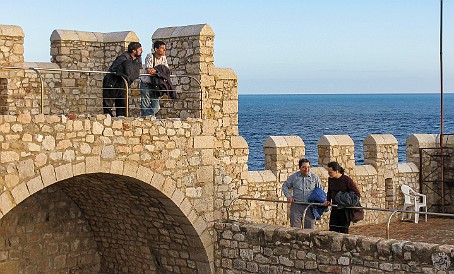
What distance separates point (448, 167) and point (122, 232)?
784 cm

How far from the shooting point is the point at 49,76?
51.4 ft

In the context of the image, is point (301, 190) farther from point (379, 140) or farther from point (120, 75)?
point (379, 140)

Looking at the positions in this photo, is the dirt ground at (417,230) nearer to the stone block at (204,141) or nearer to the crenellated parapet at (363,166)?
the crenellated parapet at (363,166)

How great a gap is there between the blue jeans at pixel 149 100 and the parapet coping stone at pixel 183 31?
1279 millimetres

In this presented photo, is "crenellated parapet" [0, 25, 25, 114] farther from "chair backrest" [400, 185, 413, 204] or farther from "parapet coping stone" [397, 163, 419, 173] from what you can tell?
"parapet coping stone" [397, 163, 419, 173]

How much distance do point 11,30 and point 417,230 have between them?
8590 mm

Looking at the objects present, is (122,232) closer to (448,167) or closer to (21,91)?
(21,91)

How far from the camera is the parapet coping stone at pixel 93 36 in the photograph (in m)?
15.9

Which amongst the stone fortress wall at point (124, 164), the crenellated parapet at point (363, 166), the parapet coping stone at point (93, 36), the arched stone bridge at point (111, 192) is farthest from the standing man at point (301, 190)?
the parapet coping stone at point (93, 36)

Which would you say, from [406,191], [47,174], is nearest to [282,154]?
[406,191]

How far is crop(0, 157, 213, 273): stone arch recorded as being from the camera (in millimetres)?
13906

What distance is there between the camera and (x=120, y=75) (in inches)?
549

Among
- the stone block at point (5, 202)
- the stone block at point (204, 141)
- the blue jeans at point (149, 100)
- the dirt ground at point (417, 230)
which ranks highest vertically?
the blue jeans at point (149, 100)

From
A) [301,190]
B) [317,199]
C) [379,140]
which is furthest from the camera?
[379,140]
